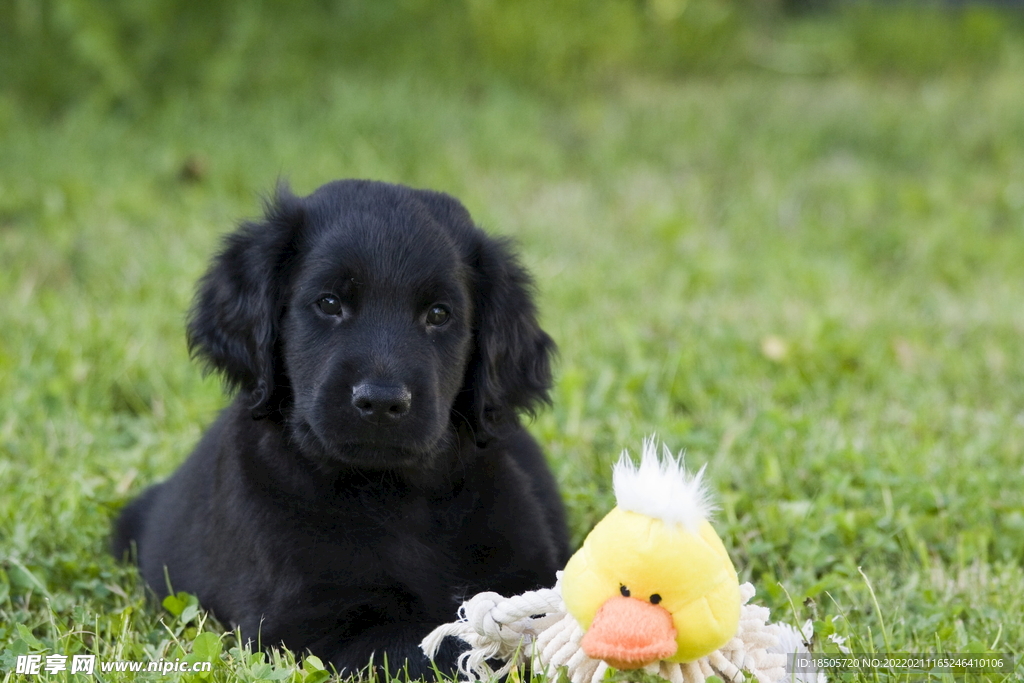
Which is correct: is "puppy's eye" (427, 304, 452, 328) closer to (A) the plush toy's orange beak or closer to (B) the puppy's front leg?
(B) the puppy's front leg

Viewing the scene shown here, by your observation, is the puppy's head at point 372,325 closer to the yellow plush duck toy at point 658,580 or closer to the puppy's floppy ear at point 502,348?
the puppy's floppy ear at point 502,348

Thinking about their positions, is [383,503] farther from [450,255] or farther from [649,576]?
[649,576]

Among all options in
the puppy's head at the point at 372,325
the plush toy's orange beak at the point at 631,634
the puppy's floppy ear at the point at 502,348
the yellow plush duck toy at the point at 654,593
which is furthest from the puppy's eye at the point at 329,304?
the plush toy's orange beak at the point at 631,634

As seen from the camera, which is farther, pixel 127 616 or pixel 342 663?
pixel 127 616

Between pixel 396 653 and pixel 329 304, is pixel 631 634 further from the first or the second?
pixel 329 304

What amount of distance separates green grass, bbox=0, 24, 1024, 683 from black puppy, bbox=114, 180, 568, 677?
7.3 inches

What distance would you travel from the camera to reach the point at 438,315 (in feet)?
8.42

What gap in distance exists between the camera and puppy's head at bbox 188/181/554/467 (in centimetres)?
238

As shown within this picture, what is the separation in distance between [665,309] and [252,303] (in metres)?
2.86

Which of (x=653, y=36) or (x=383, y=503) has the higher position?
(x=653, y=36)

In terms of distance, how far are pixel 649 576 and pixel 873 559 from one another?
5.17 feet

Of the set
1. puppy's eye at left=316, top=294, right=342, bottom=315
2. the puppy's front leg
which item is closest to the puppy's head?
puppy's eye at left=316, top=294, right=342, bottom=315

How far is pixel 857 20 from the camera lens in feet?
37.9

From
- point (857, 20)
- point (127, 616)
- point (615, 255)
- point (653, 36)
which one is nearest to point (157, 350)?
point (127, 616)
